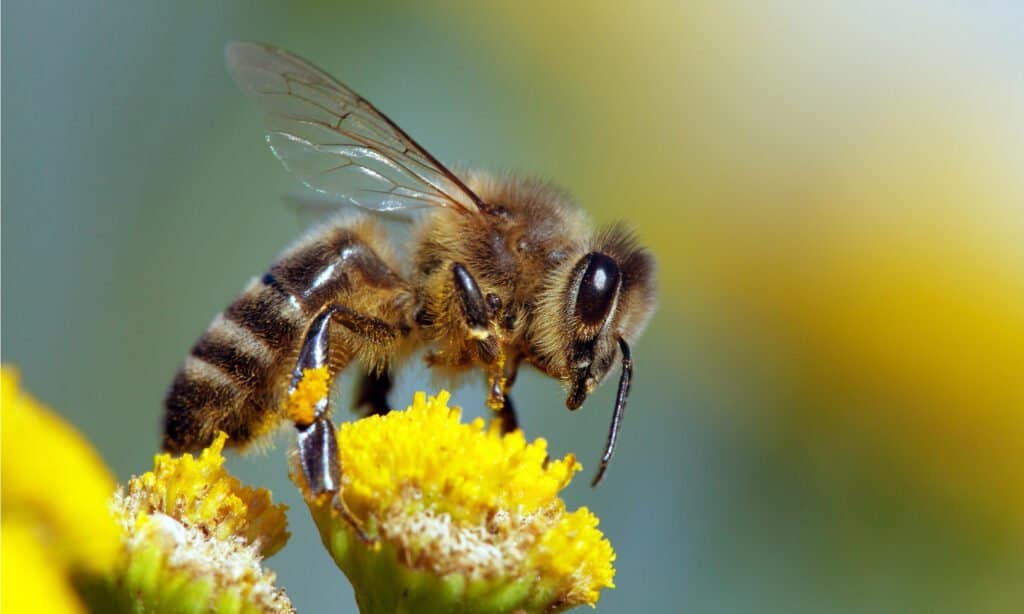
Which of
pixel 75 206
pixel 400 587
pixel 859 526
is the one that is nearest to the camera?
pixel 400 587

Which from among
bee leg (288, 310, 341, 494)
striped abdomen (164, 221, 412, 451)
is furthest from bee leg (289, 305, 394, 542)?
striped abdomen (164, 221, 412, 451)

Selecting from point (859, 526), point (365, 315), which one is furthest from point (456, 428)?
point (859, 526)

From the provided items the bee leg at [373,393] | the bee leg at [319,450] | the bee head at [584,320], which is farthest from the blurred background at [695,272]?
the bee leg at [319,450]

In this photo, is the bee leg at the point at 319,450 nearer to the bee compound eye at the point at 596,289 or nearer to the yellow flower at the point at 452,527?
the yellow flower at the point at 452,527

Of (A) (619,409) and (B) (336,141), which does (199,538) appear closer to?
(A) (619,409)

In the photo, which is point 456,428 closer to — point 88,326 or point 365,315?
point 365,315

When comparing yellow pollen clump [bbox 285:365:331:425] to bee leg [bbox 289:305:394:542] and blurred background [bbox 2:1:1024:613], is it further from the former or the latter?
blurred background [bbox 2:1:1024:613]
